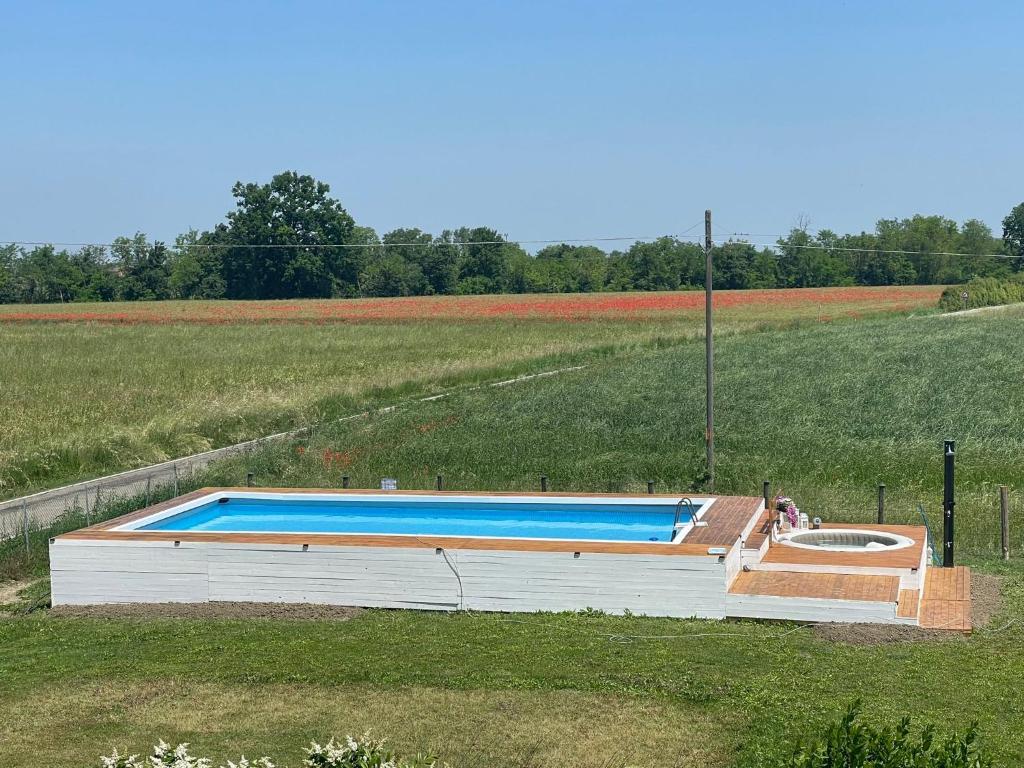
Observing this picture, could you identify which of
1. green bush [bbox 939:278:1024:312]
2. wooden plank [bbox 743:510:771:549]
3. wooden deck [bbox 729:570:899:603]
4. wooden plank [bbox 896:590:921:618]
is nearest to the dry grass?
wooden deck [bbox 729:570:899:603]

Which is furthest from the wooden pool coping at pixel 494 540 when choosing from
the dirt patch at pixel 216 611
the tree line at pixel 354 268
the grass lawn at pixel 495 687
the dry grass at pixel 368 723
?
the tree line at pixel 354 268

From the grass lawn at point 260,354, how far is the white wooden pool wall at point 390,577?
1046 centimetres

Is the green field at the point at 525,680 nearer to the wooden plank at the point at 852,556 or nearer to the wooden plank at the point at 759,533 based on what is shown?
the wooden plank at the point at 852,556

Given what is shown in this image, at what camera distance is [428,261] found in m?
132

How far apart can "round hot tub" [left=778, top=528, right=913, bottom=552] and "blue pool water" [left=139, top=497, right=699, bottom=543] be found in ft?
5.78

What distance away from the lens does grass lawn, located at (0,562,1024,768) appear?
10.1m

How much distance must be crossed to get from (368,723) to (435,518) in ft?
31.8

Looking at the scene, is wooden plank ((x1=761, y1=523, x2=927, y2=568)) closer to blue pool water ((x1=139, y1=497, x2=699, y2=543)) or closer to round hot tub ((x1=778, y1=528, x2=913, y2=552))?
round hot tub ((x1=778, y1=528, x2=913, y2=552))

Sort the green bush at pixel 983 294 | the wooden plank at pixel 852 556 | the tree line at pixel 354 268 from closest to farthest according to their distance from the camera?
the wooden plank at pixel 852 556 → the green bush at pixel 983 294 → the tree line at pixel 354 268

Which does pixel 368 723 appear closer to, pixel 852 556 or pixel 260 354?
pixel 852 556

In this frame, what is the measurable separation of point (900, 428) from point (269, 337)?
1818 inches

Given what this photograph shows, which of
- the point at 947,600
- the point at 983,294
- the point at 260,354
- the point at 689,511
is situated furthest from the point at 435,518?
the point at 983,294

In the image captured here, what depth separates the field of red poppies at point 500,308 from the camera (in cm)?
8219

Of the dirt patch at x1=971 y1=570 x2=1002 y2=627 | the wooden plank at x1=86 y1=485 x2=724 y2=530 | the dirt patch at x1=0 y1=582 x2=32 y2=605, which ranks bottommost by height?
the dirt patch at x1=0 y1=582 x2=32 y2=605
